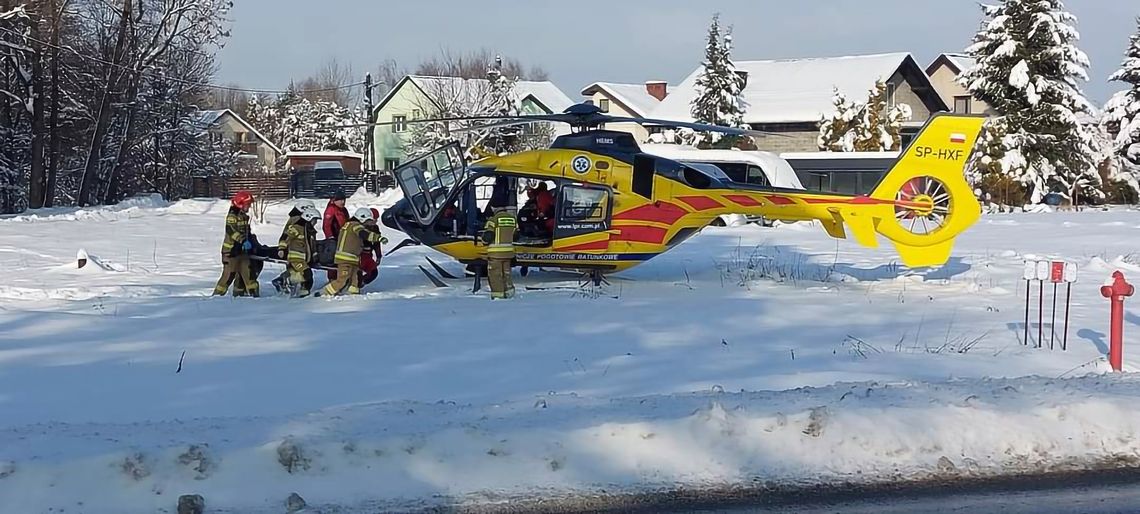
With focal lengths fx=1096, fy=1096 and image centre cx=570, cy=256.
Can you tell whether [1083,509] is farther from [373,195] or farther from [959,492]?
[373,195]

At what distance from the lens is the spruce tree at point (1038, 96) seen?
47.8m

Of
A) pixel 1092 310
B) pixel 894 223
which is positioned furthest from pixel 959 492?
pixel 894 223

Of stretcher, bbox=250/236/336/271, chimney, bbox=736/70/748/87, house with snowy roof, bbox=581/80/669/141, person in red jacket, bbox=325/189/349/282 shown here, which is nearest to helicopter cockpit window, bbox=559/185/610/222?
person in red jacket, bbox=325/189/349/282

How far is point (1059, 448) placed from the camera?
706 cm

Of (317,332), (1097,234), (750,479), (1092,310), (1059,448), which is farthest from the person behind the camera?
(1097,234)

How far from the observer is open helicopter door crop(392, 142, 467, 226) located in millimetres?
16516

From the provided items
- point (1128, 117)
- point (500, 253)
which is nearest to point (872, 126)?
point (1128, 117)

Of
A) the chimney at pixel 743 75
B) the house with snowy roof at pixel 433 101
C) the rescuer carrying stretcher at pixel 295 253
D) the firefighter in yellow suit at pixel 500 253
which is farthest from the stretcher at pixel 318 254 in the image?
the chimney at pixel 743 75

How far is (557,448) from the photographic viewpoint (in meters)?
6.73

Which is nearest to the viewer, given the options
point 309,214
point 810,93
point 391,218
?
point 309,214

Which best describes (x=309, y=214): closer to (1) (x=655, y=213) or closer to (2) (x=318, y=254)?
(2) (x=318, y=254)

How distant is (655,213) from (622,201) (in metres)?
0.53

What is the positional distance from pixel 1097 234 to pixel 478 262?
18982 millimetres

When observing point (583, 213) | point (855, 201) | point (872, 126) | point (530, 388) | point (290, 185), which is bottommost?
point (530, 388)
